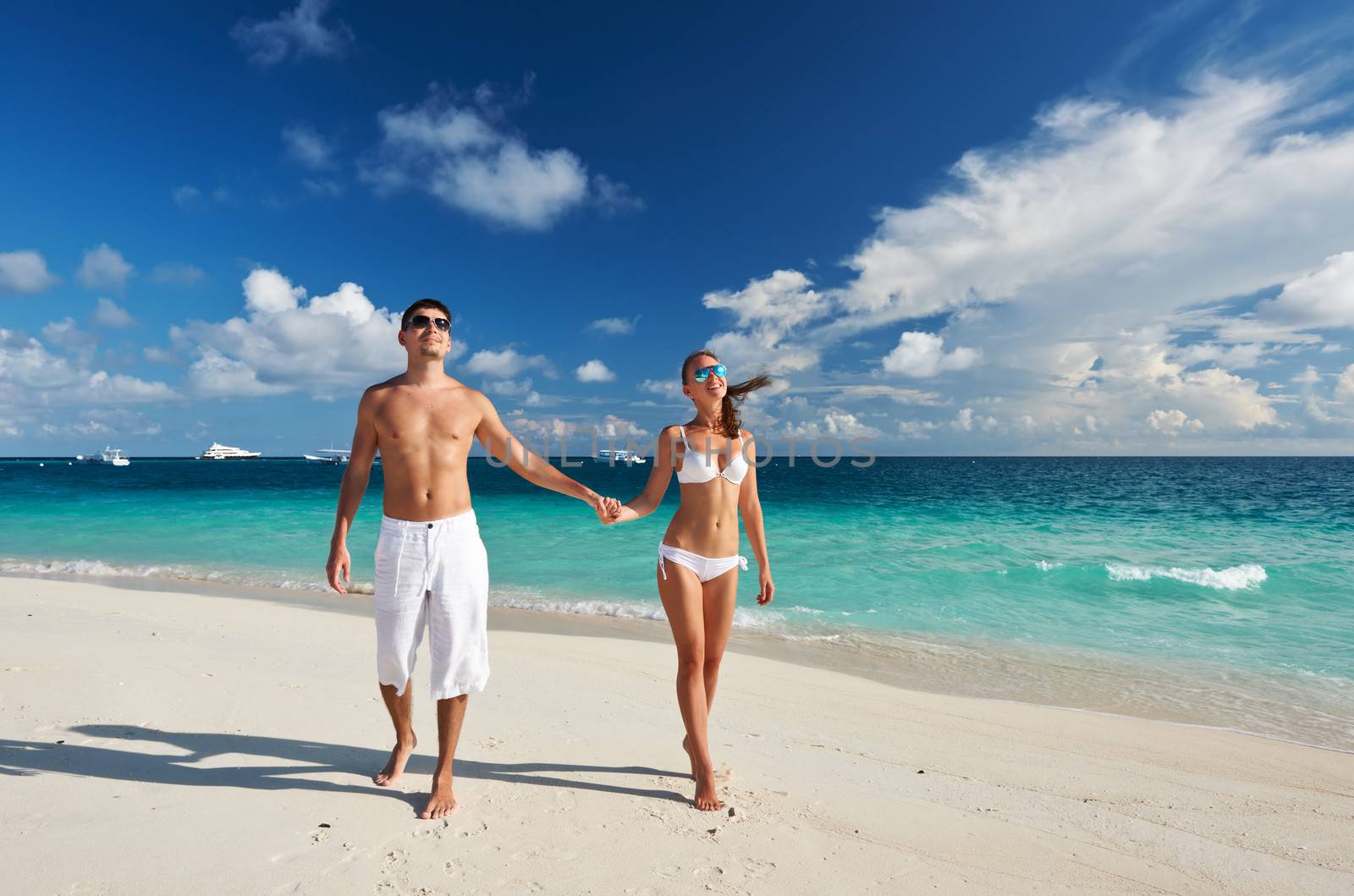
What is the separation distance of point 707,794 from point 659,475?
5.84 ft

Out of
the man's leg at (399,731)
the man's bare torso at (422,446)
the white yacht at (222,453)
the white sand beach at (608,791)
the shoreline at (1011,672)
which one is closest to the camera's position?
the white sand beach at (608,791)

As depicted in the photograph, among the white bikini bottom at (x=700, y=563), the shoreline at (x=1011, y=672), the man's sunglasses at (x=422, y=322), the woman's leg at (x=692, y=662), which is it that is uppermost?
the man's sunglasses at (x=422, y=322)

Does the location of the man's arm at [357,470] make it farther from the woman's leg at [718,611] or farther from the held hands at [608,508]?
the woman's leg at [718,611]

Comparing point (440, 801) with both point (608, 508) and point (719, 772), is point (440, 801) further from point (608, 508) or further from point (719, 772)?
point (608, 508)

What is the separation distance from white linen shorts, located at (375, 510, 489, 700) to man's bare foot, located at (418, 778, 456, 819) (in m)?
0.44

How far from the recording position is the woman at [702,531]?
12.2 ft

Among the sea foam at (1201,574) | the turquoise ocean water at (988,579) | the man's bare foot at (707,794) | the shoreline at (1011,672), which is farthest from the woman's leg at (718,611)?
the sea foam at (1201,574)

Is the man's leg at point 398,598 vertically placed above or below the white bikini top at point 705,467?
below

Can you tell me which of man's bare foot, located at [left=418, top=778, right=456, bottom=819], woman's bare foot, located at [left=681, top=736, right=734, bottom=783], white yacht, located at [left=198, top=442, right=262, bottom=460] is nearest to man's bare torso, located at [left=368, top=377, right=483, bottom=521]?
man's bare foot, located at [left=418, top=778, right=456, bottom=819]

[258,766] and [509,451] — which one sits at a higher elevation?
[509,451]

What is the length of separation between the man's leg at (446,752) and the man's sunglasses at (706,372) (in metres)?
2.19

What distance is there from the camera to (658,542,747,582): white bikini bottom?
12.4ft

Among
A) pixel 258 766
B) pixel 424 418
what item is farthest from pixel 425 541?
pixel 258 766

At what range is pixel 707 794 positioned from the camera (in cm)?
357
